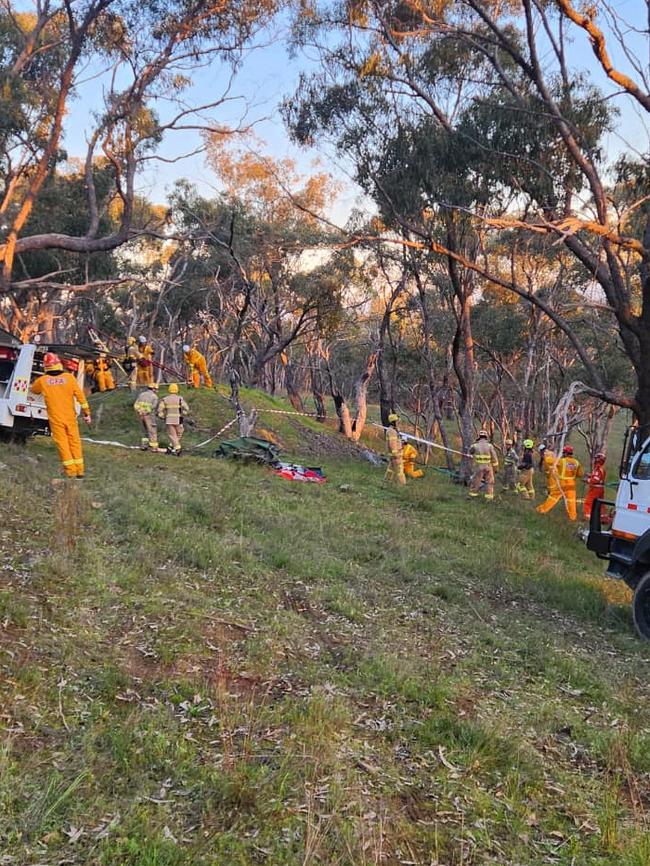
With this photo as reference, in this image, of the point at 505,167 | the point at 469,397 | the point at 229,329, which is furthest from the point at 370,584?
the point at 229,329

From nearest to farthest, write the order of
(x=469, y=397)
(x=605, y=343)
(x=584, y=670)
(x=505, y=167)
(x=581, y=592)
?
Answer: (x=584, y=670) < (x=581, y=592) < (x=505, y=167) < (x=469, y=397) < (x=605, y=343)

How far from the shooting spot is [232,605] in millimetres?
6340

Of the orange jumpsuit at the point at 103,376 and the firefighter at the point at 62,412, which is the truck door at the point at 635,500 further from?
the orange jumpsuit at the point at 103,376

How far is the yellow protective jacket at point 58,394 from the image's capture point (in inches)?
422

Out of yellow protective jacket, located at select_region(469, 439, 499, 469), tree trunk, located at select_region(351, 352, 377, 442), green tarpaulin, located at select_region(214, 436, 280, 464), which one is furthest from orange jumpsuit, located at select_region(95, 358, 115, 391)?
yellow protective jacket, located at select_region(469, 439, 499, 469)

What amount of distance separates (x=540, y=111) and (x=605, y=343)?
A: 1647 cm

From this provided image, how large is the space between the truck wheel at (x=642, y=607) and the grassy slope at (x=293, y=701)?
0.18m

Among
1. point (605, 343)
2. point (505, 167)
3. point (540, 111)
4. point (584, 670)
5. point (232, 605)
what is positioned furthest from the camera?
point (605, 343)

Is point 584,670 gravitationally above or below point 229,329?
below

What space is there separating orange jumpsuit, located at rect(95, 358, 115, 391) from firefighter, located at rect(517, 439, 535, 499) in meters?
13.4

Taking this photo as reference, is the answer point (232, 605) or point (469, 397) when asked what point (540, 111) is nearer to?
point (469, 397)

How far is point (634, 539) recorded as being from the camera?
311 inches

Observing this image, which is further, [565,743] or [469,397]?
[469,397]

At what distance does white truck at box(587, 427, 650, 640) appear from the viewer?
7359mm
